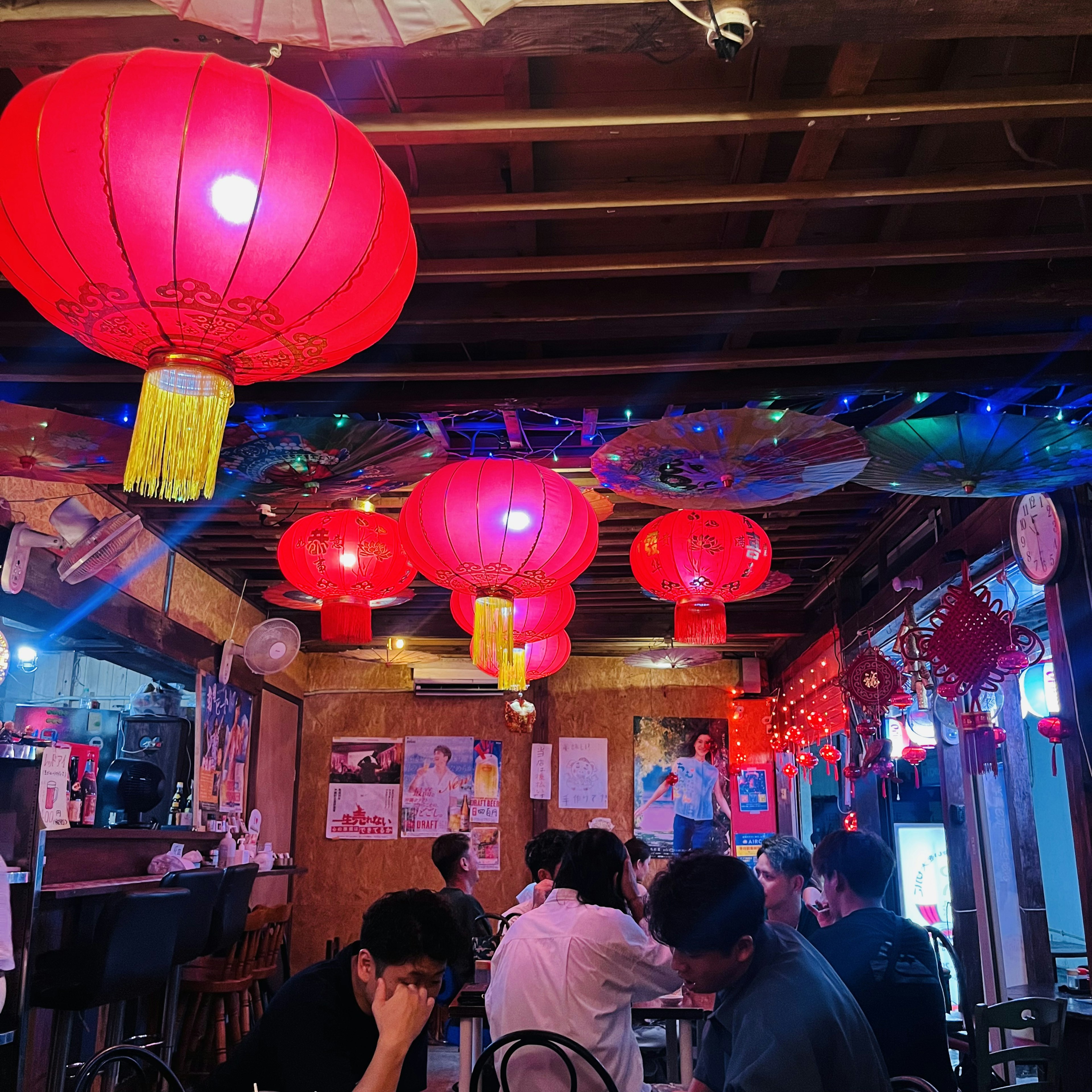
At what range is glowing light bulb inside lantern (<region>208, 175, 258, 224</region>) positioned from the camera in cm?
173

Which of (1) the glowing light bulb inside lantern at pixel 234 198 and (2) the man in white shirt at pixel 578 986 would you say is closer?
(1) the glowing light bulb inside lantern at pixel 234 198

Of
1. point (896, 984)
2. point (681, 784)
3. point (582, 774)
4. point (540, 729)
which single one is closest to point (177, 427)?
point (896, 984)

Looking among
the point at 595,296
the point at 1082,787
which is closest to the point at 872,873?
the point at 1082,787

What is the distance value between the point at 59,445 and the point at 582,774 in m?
7.08

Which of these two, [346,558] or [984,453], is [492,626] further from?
[984,453]

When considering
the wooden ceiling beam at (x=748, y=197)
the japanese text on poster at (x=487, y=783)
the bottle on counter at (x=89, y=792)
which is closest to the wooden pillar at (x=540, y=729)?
the japanese text on poster at (x=487, y=783)

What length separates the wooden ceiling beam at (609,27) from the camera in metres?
1.93

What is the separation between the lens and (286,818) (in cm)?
941

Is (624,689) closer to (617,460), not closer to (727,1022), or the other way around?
(617,460)

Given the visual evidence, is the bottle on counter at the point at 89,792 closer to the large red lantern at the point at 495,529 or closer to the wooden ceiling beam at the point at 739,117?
the large red lantern at the point at 495,529

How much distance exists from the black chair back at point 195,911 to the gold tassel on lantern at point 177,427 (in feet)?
11.6

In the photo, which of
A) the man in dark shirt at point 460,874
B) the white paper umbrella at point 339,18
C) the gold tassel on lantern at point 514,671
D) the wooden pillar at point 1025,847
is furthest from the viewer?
the man in dark shirt at point 460,874

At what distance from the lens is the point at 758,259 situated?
118 inches

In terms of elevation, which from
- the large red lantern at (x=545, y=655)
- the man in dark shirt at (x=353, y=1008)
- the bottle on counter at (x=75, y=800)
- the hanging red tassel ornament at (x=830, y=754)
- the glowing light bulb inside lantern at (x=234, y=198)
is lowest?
the man in dark shirt at (x=353, y=1008)
